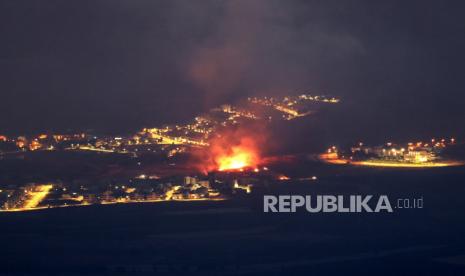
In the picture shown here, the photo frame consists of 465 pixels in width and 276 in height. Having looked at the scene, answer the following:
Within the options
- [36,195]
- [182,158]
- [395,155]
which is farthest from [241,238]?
[395,155]

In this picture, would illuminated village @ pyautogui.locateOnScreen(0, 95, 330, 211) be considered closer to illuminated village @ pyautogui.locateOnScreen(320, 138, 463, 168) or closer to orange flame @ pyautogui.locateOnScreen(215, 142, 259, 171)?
orange flame @ pyautogui.locateOnScreen(215, 142, 259, 171)

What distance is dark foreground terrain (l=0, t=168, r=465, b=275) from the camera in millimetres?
19594

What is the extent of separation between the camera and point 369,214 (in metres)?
23.6

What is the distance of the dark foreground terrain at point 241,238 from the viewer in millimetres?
19594

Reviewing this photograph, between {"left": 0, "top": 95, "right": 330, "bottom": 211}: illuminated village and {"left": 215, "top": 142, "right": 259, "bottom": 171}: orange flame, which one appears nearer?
{"left": 0, "top": 95, "right": 330, "bottom": 211}: illuminated village

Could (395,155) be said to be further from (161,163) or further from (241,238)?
(241,238)

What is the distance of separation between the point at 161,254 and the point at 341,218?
510cm

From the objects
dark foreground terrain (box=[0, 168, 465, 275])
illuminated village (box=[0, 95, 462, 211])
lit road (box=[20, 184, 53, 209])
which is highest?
illuminated village (box=[0, 95, 462, 211])

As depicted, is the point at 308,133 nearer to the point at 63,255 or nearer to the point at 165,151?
the point at 165,151

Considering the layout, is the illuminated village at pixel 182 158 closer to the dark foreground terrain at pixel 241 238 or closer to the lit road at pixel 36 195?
the lit road at pixel 36 195

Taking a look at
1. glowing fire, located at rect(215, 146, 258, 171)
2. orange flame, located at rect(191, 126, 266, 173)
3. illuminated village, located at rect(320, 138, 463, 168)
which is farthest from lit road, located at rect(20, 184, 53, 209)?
illuminated village, located at rect(320, 138, 463, 168)

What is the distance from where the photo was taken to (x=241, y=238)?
21688 millimetres

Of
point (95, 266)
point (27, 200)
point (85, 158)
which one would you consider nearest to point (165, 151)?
point (85, 158)

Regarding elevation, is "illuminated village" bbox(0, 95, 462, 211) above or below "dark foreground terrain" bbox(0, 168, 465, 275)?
above
